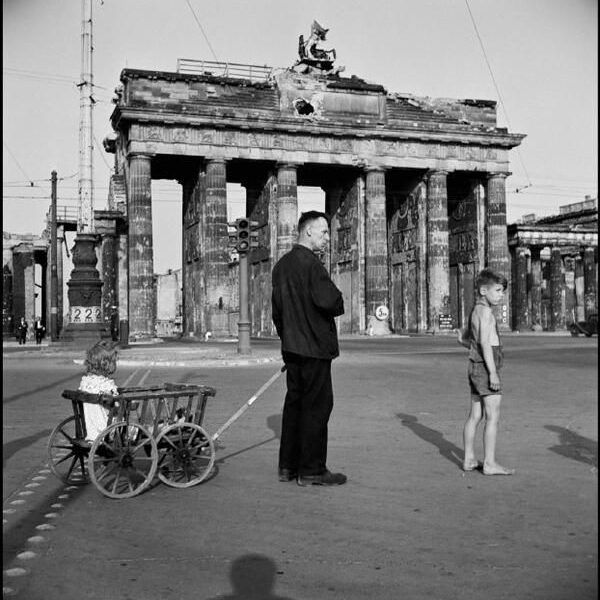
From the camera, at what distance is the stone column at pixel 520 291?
64312mm

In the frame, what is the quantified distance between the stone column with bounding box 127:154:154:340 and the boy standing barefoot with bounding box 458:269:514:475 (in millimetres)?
39990

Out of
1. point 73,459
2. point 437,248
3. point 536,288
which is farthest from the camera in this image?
point 536,288

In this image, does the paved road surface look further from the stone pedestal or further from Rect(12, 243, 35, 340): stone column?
Rect(12, 243, 35, 340): stone column

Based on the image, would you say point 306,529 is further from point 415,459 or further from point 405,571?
point 415,459

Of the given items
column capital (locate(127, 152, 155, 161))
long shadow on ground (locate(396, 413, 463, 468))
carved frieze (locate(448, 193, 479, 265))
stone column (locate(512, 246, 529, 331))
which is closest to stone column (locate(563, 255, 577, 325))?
stone column (locate(512, 246, 529, 331))

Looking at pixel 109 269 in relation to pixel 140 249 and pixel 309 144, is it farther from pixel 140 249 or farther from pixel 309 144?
pixel 309 144

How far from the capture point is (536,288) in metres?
68.8

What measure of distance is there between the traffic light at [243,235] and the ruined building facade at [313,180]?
22407 millimetres

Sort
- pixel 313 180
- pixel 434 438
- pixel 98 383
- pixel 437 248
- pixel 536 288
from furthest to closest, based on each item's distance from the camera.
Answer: pixel 536 288
pixel 313 180
pixel 437 248
pixel 434 438
pixel 98 383

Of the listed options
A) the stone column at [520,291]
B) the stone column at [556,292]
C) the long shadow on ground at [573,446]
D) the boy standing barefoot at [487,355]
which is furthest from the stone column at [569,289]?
the boy standing barefoot at [487,355]

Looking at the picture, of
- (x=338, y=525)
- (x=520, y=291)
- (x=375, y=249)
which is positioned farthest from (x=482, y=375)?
(x=520, y=291)

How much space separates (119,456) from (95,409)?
0.56m

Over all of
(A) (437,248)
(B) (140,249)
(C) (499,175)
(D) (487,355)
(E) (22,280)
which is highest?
(C) (499,175)

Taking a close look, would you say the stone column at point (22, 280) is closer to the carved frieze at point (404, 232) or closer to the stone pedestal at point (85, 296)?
the carved frieze at point (404, 232)
